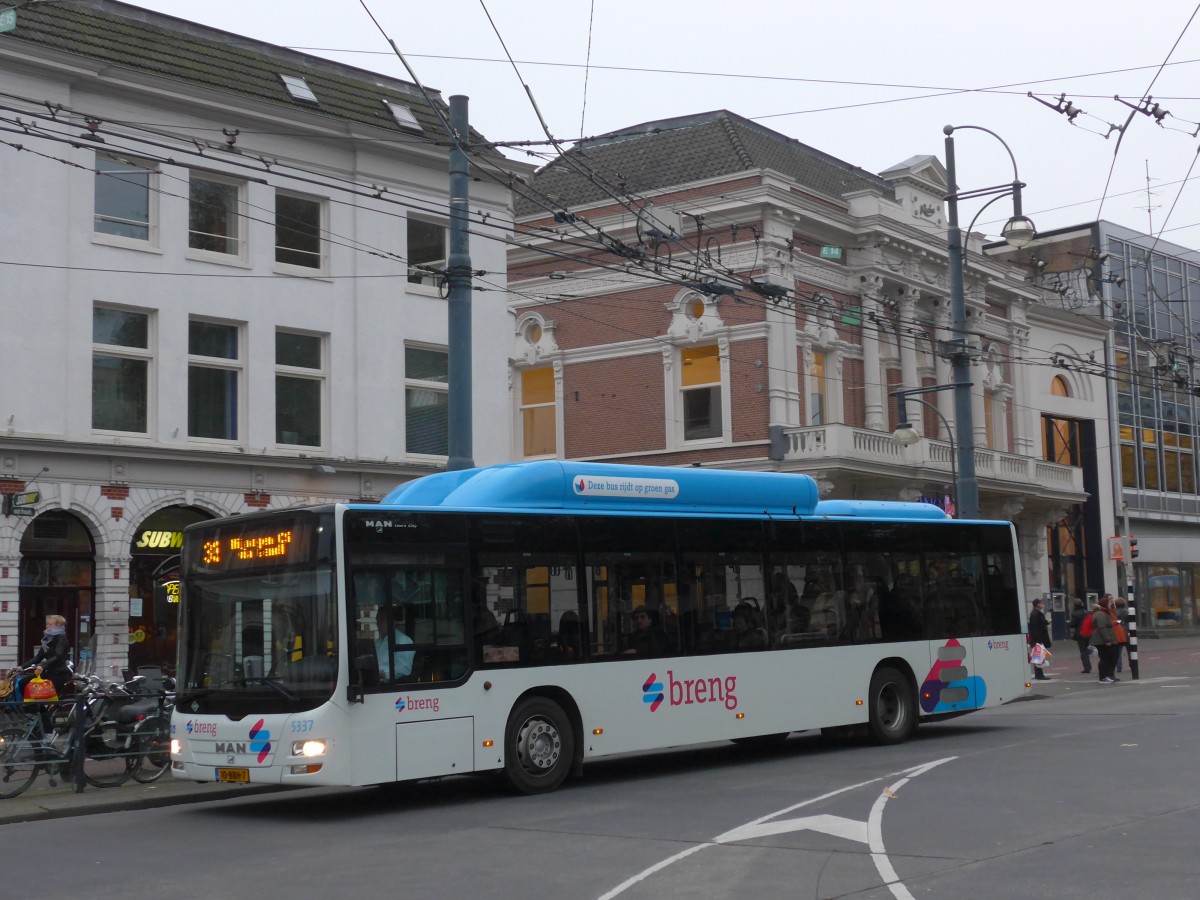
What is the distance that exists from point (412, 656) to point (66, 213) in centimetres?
1297

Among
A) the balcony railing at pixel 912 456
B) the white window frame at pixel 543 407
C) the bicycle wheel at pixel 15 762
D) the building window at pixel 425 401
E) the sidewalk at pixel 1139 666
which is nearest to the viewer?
the bicycle wheel at pixel 15 762

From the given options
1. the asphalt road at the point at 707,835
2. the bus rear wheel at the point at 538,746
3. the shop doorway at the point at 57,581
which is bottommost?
the asphalt road at the point at 707,835

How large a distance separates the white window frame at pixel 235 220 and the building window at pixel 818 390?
17.9 m

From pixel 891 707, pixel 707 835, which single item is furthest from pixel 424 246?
pixel 707 835

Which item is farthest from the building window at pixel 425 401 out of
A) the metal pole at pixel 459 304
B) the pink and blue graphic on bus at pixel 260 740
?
the pink and blue graphic on bus at pixel 260 740

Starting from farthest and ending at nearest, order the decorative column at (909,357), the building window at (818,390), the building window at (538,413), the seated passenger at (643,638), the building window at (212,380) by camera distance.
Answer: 1. the building window at (538,413)
2. the decorative column at (909,357)
3. the building window at (818,390)
4. the building window at (212,380)
5. the seated passenger at (643,638)

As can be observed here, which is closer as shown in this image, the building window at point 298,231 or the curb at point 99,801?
the curb at point 99,801

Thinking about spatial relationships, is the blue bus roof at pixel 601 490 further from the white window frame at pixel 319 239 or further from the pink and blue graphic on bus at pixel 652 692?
the white window frame at pixel 319 239

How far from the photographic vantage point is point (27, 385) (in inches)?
876

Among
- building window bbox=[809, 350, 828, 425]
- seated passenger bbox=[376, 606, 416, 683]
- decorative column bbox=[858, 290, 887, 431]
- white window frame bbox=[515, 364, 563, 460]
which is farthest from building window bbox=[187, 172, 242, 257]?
decorative column bbox=[858, 290, 887, 431]

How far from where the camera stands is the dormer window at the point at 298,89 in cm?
2655

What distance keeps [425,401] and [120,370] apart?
5.91 metres

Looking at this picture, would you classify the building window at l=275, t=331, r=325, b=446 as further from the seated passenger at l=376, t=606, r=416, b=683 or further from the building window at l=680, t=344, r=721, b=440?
the building window at l=680, t=344, r=721, b=440

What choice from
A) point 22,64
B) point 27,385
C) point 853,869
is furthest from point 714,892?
point 22,64
